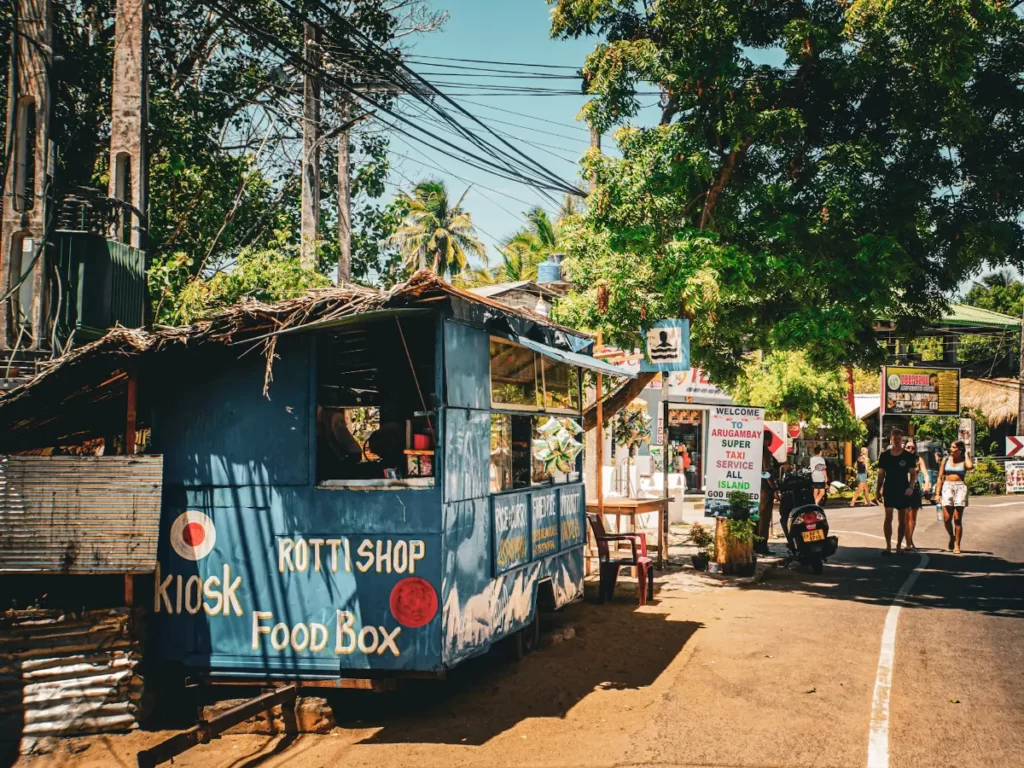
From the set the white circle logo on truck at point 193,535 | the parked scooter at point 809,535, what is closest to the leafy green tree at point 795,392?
the parked scooter at point 809,535

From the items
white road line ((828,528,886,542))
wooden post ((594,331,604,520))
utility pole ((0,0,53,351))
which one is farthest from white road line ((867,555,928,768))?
white road line ((828,528,886,542))

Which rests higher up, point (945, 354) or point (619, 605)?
point (945, 354)

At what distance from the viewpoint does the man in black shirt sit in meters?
14.8

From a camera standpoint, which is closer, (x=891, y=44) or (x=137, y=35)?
(x=137, y=35)

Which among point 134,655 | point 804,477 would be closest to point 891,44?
point 804,477

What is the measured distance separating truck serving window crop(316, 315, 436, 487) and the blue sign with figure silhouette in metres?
4.83

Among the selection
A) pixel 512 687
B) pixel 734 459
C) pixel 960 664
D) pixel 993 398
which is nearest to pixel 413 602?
pixel 512 687

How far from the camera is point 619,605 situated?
10914 millimetres

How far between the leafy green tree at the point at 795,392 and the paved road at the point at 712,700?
18272mm

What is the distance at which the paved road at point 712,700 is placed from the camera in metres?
5.72

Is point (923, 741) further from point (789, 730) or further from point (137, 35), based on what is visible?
point (137, 35)

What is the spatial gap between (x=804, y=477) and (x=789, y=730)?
8.64m

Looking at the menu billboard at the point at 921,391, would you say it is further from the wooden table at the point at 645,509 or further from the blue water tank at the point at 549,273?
the wooden table at the point at 645,509

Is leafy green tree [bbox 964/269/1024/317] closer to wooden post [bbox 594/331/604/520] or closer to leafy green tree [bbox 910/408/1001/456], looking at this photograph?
leafy green tree [bbox 910/408/1001/456]
